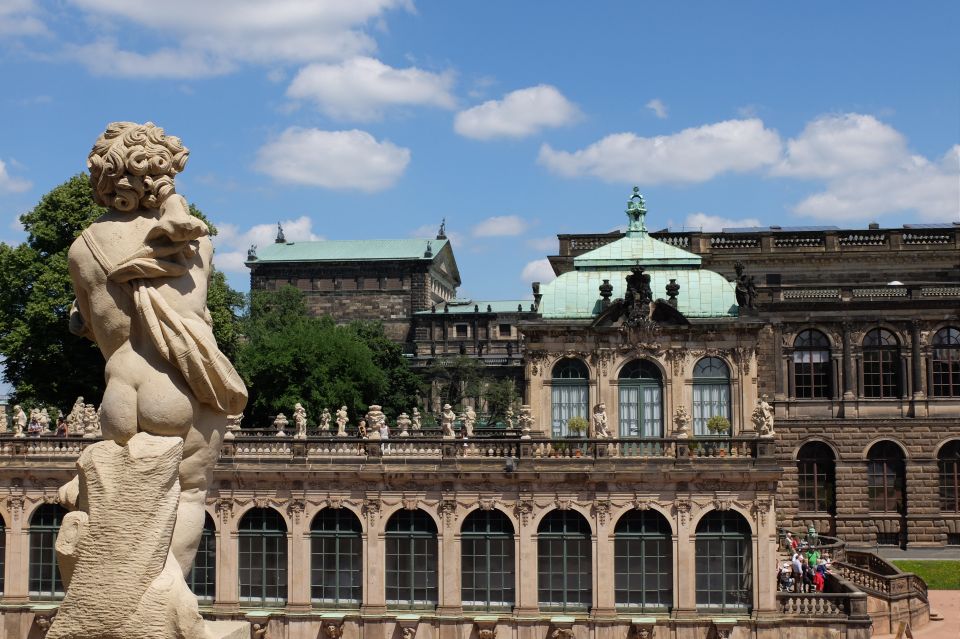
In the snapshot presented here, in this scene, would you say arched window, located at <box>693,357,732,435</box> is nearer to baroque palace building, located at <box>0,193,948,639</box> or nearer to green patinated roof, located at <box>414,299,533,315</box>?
baroque palace building, located at <box>0,193,948,639</box>

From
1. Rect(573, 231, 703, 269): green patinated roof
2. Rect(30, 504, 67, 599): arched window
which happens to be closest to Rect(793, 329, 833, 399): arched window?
Rect(573, 231, 703, 269): green patinated roof

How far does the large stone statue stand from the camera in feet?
26.7

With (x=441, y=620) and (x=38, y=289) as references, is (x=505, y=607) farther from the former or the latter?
(x=38, y=289)

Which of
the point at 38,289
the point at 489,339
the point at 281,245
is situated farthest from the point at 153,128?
the point at 281,245

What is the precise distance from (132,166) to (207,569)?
30449mm

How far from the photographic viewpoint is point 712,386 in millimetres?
44219

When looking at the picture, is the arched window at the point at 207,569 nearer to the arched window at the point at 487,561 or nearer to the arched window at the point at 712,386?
the arched window at the point at 487,561

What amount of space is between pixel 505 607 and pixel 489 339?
76.6 metres

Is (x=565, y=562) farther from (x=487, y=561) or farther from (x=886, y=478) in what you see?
(x=886, y=478)

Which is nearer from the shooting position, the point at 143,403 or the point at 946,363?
the point at 143,403

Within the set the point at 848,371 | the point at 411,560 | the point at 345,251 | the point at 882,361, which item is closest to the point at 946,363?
the point at 882,361

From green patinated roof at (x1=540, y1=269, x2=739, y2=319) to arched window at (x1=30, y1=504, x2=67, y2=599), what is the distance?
18813 millimetres

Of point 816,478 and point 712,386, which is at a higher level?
point 712,386

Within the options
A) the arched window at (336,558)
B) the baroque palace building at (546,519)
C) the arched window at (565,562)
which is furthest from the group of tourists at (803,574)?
the arched window at (336,558)
